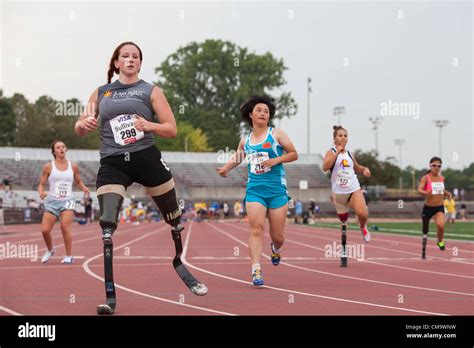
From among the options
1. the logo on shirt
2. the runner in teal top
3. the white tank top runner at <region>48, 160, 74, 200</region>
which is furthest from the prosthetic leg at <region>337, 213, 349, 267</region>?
the white tank top runner at <region>48, 160, 74, 200</region>

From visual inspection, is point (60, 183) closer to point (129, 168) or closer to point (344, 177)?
point (344, 177)

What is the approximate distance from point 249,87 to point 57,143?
9245cm

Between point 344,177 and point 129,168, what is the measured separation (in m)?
6.31

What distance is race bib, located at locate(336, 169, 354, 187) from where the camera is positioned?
1320cm

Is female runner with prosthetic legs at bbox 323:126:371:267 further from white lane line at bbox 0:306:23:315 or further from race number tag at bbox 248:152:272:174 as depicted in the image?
white lane line at bbox 0:306:23:315

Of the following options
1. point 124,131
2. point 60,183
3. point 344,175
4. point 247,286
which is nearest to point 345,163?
point 344,175

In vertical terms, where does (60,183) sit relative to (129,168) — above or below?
below

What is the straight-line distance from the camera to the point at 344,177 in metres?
13.2

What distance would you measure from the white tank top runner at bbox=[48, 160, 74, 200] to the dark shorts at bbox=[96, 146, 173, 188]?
6.00m

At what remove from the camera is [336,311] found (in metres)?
7.34

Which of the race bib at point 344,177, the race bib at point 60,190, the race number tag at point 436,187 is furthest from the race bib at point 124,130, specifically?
the race number tag at point 436,187

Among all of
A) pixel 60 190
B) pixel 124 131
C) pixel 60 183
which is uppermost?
pixel 124 131
